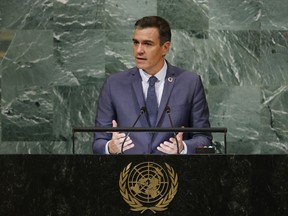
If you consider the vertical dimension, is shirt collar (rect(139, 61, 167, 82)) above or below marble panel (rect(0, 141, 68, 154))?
above

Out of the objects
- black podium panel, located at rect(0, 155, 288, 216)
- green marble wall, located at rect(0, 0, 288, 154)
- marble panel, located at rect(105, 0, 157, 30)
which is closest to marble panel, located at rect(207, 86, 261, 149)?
green marble wall, located at rect(0, 0, 288, 154)

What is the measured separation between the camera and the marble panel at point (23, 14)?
654 centimetres

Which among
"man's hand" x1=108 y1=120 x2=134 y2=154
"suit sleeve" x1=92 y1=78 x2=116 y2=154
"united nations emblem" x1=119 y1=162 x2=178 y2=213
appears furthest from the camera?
"suit sleeve" x1=92 y1=78 x2=116 y2=154

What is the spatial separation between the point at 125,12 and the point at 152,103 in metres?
1.71

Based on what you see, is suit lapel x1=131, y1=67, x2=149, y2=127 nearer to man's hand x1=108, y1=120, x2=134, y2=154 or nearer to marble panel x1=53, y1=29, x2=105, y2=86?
man's hand x1=108, y1=120, x2=134, y2=154

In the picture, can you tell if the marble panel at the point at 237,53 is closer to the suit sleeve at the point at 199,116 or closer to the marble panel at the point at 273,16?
the marble panel at the point at 273,16

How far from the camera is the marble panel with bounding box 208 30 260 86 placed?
6.53 meters

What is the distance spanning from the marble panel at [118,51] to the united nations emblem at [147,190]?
2775 millimetres

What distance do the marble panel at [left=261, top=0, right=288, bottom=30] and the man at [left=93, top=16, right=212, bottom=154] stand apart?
1.58 m

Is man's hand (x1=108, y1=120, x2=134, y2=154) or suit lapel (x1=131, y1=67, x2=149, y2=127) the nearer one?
man's hand (x1=108, y1=120, x2=134, y2=154)

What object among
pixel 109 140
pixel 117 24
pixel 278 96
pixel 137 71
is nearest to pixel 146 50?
pixel 137 71

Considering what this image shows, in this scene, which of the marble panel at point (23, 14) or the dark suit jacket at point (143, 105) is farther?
the marble panel at point (23, 14)

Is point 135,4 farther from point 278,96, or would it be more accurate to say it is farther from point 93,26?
point 278,96

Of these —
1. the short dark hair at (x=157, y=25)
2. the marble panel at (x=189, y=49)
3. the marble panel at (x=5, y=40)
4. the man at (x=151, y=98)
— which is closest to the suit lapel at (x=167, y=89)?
the man at (x=151, y=98)
